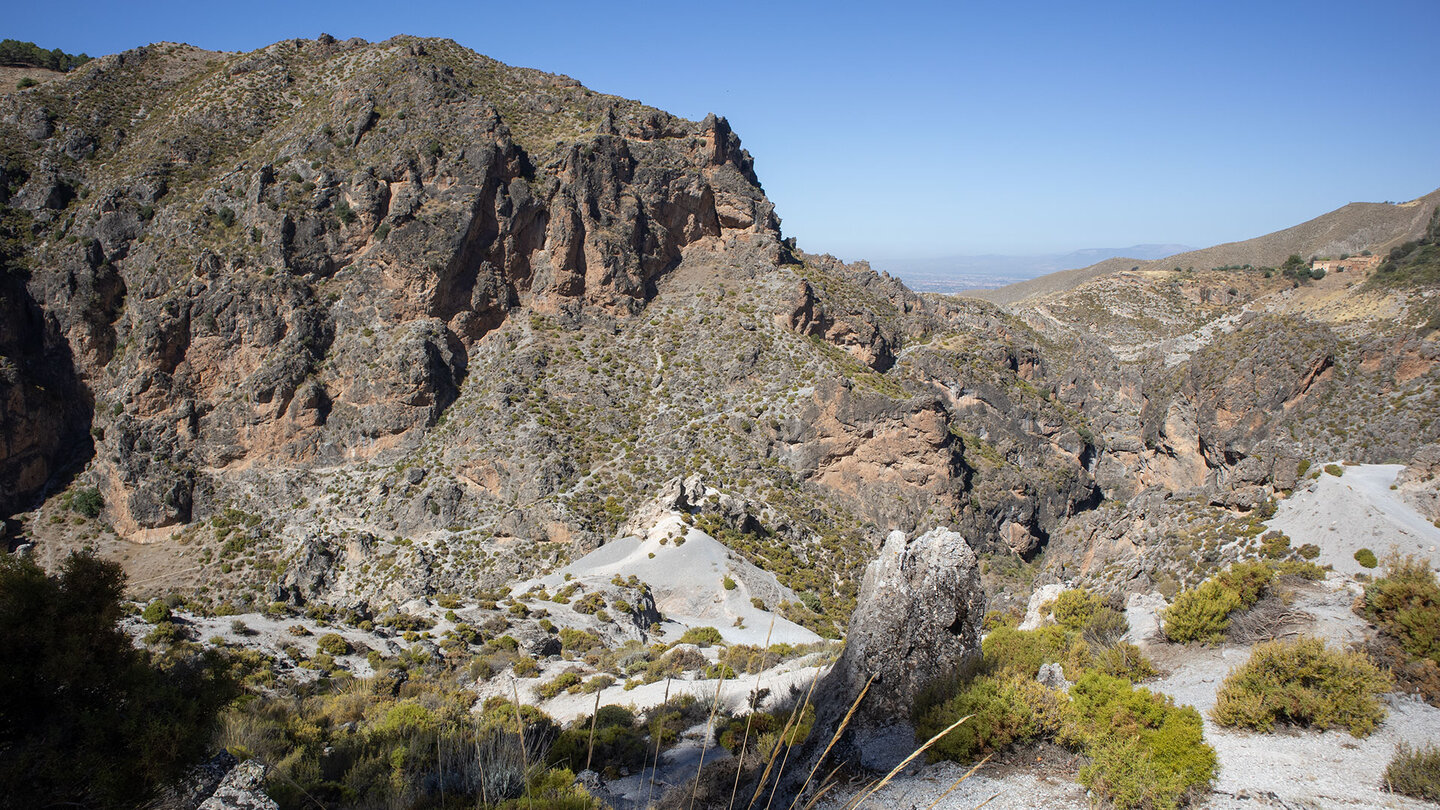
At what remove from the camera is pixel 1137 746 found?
707cm

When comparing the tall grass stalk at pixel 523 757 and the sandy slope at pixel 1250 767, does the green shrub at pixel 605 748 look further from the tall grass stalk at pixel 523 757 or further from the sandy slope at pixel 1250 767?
the sandy slope at pixel 1250 767

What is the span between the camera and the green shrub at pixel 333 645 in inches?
675

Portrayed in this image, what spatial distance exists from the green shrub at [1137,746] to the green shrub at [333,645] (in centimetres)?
1738

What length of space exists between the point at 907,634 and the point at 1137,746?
9.22ft

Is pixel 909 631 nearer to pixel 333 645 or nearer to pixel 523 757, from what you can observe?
pixel 523 757

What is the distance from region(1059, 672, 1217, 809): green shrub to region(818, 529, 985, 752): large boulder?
1.59 m

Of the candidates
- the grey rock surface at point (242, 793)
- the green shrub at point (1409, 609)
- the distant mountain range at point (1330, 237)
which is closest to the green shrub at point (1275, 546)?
the green shrub at point (1409, 609)

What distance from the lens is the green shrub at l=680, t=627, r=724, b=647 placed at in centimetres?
2208

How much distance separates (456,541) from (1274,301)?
2916 inches

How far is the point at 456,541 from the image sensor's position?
3291 cm

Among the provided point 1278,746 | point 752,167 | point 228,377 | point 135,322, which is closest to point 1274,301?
point 752,167

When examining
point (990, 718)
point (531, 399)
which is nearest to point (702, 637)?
point (990, 718)

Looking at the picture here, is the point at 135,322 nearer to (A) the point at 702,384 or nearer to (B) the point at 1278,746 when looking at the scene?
(A) the point at 702,384

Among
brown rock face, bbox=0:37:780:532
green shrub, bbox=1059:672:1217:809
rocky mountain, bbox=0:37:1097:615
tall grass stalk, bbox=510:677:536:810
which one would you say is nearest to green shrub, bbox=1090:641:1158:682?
green shrub, bbox=1059:672:1217:809
